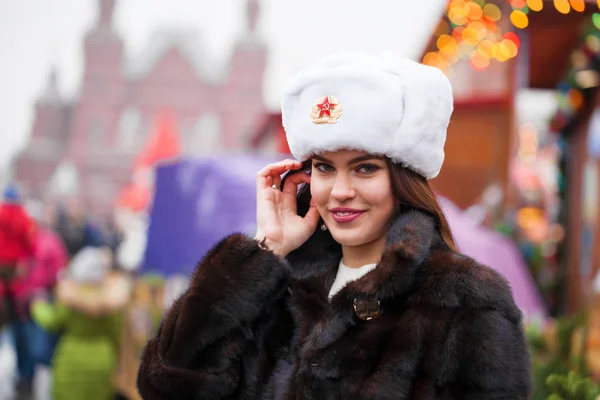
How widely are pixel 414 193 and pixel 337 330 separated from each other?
42 centimetres

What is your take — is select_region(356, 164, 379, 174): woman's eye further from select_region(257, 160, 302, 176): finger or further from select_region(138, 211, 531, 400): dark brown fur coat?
select_region(257, 160, 302, 176): finger

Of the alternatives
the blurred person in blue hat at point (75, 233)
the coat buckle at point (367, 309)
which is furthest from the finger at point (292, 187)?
the blurred person in blue hat at point (75, 233)

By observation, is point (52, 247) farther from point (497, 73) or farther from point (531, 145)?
point (531, 145)

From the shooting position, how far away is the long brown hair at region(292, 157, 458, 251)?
6.67ft

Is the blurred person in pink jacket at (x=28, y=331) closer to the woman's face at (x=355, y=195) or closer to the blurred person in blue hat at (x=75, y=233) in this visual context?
the blurred person in blue hat at (x=75, y=233)

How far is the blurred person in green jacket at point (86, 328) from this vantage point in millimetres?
5895

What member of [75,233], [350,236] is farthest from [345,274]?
[75,233]

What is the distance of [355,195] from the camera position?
2.04m

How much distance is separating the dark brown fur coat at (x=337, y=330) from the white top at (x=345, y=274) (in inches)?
0.9

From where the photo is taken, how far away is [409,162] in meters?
2.00

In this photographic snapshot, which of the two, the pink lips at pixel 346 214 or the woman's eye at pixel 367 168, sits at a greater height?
the woman's eye at pixel 367 168

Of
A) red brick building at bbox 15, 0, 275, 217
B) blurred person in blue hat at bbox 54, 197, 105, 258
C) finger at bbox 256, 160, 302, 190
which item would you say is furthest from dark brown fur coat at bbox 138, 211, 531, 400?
red brick building at bbox 15, 0, 275, 217

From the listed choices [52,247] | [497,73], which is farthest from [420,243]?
[52,247]

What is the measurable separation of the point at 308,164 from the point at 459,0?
556cm
